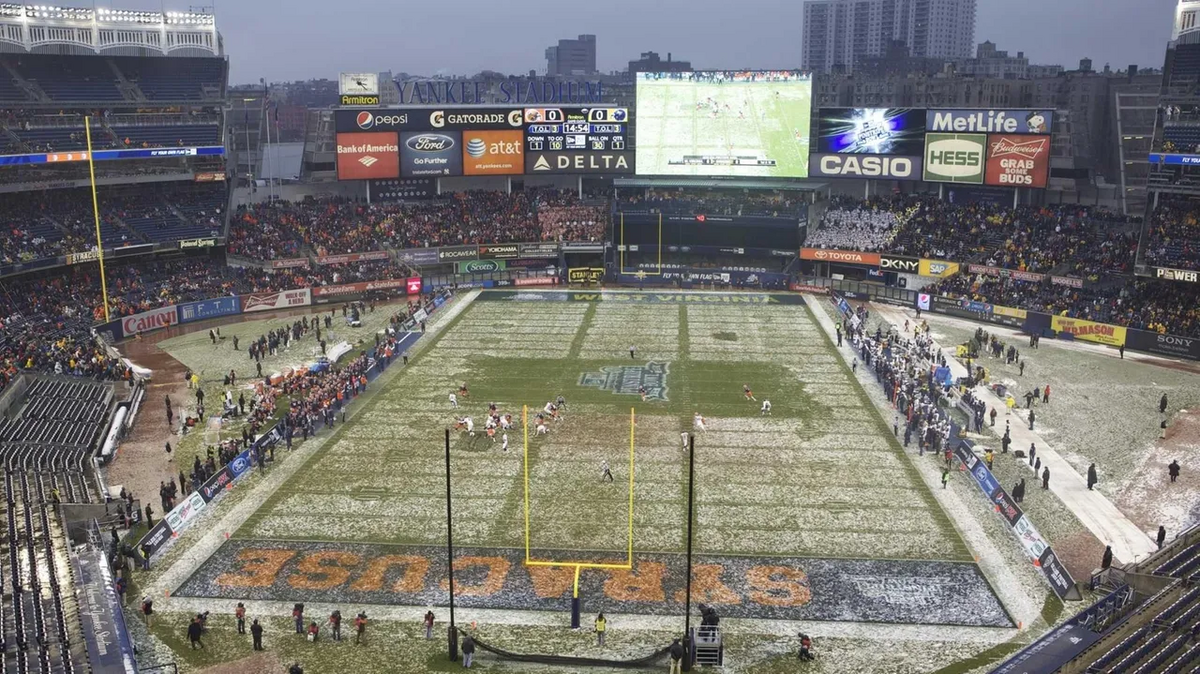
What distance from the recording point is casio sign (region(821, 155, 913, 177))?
74.2m

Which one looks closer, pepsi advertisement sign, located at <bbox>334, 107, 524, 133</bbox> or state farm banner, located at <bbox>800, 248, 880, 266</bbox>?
state farm banner, located at <bbox>800, 248, 880, 266</bbox>

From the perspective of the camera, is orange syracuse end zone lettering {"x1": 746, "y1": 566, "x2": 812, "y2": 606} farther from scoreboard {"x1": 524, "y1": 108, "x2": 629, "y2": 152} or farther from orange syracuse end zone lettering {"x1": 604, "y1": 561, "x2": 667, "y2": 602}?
scoreboard {"x1": 524, "y1": 108, "x2": 629, "y2": 152}

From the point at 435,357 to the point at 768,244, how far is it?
104 feet

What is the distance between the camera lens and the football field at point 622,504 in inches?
1109

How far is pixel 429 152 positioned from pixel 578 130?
438 inches

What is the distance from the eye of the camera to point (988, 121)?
230ft

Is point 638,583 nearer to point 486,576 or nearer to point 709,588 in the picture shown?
point 709,588

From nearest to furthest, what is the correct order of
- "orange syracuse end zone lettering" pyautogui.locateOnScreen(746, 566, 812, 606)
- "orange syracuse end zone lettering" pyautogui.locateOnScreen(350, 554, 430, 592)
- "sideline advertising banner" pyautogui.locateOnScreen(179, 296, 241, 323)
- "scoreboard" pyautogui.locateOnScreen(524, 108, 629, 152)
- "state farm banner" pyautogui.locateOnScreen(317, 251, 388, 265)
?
1. "orange syracuse end zone lettering" pyautogui.locateOnScreen(746, 566, 812, 606)
2. "orange syracuse end zone lettering" pyautogui.locateOnScreen(350, 554, 430, 592)
3. "sideline advertising banner" pyautogui.locateOnScreen(179, 296, 241, 323)
4. "state farm banner" pyautogui.locateOnScreen(317, 251, 388, 265)
5. "scoreboard" pyautogui.locateOnScreen(524, 108, 629, 152)

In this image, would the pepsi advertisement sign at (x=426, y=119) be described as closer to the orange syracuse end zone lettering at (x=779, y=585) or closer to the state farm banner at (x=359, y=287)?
the state farm banner at (x=359, y=287)

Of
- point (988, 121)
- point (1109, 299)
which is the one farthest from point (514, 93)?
point (1109, 299)

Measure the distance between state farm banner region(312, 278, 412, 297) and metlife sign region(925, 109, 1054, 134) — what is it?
3740 cm

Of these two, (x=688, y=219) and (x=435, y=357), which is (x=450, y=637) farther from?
(x=688, y=219)

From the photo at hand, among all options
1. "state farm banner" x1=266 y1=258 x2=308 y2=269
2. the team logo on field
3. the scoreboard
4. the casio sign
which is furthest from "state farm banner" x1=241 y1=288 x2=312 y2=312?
the casio sign

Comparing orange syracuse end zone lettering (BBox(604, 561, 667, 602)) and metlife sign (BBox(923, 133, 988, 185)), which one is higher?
metlife sign (BBox(923, 133, 988, 185))
